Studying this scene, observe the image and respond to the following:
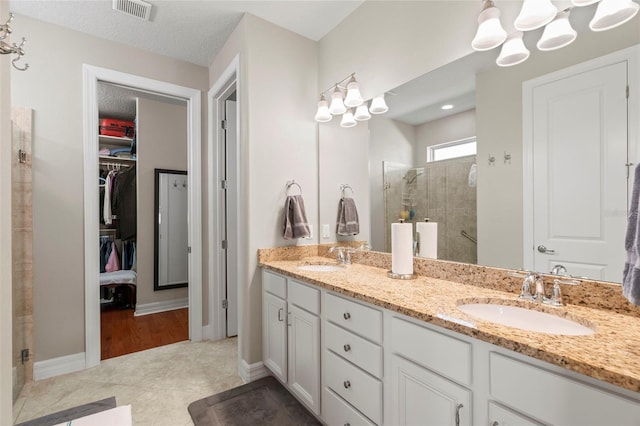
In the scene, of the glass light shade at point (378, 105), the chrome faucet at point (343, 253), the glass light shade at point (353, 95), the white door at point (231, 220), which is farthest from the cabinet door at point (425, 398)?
the white door at point (231, 220)

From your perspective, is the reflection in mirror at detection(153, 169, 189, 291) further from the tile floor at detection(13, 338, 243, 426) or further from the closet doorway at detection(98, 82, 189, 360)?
the tile floor at detection(13, 338, 243, 426)

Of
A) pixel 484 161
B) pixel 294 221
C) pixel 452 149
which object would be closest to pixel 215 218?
pixel 294 221

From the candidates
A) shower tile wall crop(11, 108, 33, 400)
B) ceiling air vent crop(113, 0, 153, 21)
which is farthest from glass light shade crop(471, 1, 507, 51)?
shower tile wall crop(11, 108, 33, 400)

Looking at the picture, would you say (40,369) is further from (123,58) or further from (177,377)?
(123,58)

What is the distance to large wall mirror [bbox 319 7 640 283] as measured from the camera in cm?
115

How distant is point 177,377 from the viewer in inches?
89.4

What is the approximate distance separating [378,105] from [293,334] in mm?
1637

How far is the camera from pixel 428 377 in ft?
3.60

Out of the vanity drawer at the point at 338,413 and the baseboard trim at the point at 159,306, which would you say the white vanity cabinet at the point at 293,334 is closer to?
the vanity drawer at the point at 338,413

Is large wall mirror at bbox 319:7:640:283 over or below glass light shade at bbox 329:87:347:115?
below

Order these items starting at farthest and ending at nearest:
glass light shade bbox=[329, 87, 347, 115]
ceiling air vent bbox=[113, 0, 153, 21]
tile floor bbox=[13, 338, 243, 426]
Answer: glass light shade bbox=[329, 87, 347, 115], ceiling air vent bbox=[113, 0, 153, 21], tile floor bbox=[13, 338, 243, 426]

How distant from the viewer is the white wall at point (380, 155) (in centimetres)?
194

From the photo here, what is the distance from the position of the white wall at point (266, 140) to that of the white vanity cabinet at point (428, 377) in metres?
1.31

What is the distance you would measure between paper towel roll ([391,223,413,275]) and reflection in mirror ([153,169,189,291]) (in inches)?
127
